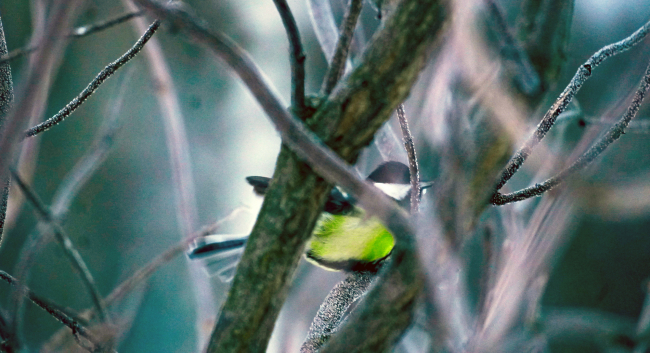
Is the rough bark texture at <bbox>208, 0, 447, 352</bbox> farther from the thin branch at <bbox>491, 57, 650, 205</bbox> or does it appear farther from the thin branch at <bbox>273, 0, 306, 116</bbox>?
the thin branch at <bbox>491, 57, 650, 205</bbox>

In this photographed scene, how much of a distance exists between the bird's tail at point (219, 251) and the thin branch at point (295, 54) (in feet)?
2.71

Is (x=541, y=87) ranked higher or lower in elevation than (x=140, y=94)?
lower

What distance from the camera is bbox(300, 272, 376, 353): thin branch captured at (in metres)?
0.91

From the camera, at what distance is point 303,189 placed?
0.46 m

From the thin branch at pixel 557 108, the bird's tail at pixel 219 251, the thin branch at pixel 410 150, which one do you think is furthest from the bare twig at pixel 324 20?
the bird's tail at pixel 219 251

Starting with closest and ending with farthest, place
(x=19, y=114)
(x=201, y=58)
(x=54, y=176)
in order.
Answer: (x=19, y=114) < (x=54, y=176) < (x=201, y=58)

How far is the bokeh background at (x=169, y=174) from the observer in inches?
106

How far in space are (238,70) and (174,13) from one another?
2.4 inches

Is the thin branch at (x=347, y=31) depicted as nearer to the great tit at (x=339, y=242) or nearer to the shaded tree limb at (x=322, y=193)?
the shaded tree limb at (x=322, y=193)

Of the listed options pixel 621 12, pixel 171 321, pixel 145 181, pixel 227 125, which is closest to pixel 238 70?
pixel 621 12

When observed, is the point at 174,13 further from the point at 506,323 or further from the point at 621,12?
the point at 621,12

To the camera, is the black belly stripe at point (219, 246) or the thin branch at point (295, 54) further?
the black belly stripe at point (219, 246)

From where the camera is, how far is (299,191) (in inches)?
18.3

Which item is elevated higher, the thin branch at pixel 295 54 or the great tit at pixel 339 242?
the thin branch at pixel 295 54
